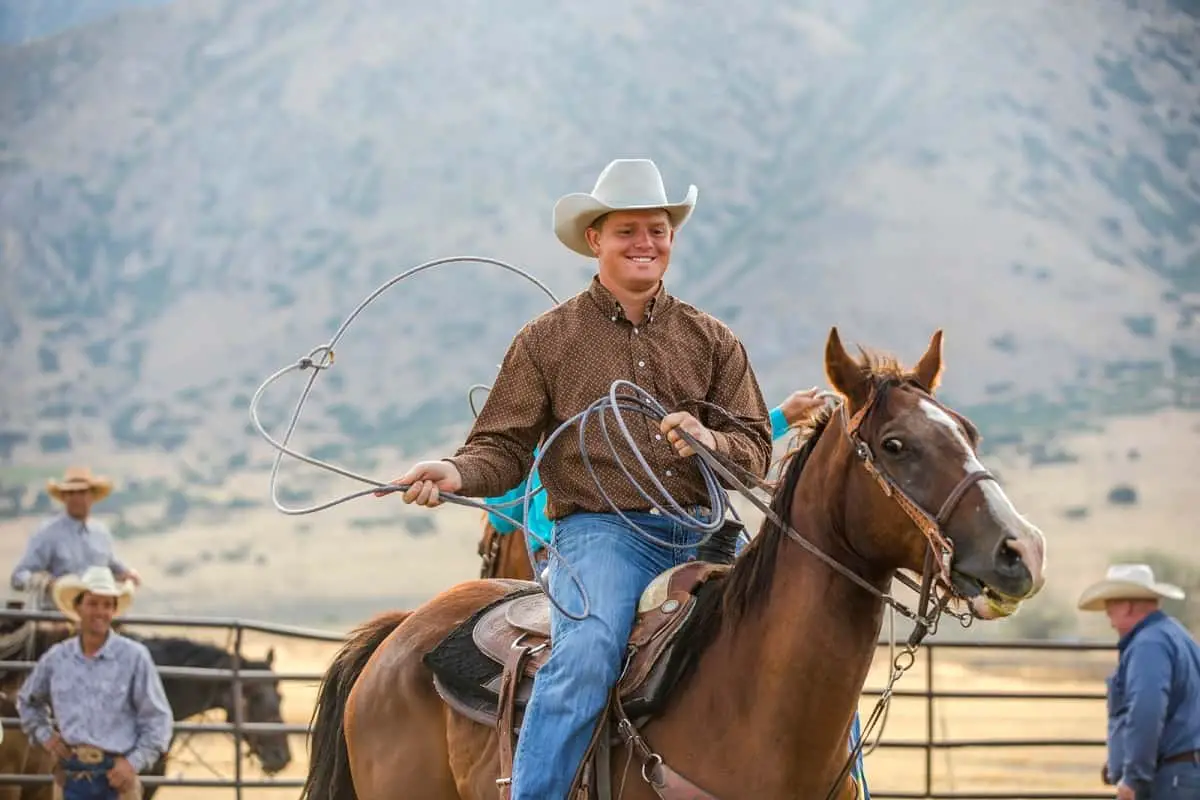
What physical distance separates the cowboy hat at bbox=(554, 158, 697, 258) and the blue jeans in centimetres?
600

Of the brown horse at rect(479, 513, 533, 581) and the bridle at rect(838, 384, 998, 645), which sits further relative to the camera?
the brown horse at rect(479, 513, 533, 581)

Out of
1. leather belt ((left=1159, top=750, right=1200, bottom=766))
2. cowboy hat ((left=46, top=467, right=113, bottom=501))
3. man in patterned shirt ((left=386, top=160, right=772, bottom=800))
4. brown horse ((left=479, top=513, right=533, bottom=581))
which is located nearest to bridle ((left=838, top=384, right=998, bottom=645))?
man in patterned shirt ((left=386, top=160, right=772, bottom=800))

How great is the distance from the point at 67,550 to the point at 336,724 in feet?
21.2

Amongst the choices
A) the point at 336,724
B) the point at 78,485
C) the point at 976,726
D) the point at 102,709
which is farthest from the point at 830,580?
the point at 976,726

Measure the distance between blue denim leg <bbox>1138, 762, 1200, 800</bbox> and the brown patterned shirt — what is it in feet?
13.0

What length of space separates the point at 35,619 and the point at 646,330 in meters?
7.28

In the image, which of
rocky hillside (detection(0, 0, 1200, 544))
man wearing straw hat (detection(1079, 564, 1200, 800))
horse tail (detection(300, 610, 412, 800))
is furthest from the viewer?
rocky hillside (detection(0, 0, 1200, 544))

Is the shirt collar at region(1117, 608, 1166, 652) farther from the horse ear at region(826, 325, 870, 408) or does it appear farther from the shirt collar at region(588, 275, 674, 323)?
the horse ear at region(826, 325, 870, 408)

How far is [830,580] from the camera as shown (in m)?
3.80

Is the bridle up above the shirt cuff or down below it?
below

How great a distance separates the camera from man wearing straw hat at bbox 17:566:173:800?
365 inches

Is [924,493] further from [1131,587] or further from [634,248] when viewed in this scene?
[1131,587]

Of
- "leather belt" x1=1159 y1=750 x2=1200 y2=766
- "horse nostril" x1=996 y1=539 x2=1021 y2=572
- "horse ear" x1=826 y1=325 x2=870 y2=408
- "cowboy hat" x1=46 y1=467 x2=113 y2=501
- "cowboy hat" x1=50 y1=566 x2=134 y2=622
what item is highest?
"horse ear" x1=826 y1=325 x2=870 y2=408

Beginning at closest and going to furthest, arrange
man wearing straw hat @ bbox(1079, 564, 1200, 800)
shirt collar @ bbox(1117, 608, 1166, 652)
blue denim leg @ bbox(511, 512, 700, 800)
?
blue denim leg @ bbox(511, 512, 700, 800), man wearing straw hat @ bbox(1079, 564, 1200, 800), shirt collar @ bbox(1117, 608, 1166, 652)
